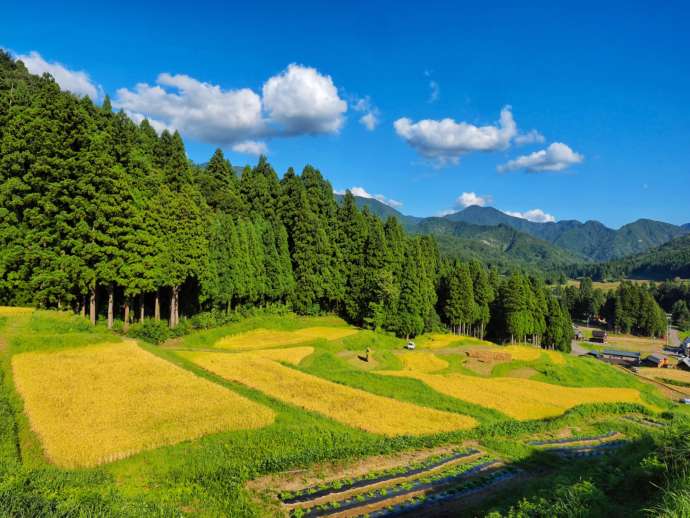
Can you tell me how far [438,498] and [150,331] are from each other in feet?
91.1

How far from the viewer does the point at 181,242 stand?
37.5 metres

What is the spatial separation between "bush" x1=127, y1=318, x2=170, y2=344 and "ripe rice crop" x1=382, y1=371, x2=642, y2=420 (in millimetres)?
19384

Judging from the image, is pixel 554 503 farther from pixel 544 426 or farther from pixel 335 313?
pixel 335 313

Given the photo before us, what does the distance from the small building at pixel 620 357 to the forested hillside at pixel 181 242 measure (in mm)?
13121

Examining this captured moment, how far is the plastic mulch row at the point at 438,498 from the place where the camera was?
1162 centimetres

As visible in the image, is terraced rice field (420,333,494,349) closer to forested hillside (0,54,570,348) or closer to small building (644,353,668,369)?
forested hillside (0,54,570,348)

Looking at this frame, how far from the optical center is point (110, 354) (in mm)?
24047

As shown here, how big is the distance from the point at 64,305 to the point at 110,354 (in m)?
9.52

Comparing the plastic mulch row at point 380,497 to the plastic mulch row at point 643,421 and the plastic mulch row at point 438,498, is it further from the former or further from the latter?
the plastic mulch row at point 643,421

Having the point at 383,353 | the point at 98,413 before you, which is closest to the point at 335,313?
the point at 383,353

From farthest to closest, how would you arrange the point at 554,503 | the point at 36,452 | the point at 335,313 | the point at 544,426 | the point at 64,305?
the point at 335,313 → the point at 64,305 → the point at 544,426 → the point at 36,452 → the point at 554,503

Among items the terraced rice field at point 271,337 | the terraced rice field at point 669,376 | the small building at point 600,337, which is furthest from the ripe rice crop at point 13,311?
the small building at point 600,337

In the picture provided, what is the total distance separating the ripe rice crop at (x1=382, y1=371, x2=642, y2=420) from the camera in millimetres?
26422

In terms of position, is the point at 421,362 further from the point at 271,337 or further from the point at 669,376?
the point at 669,376
